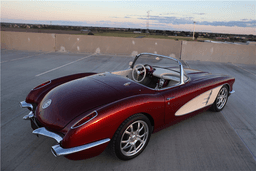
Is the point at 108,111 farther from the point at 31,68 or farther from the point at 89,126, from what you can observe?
the point at 31,68

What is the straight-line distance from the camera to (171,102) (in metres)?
3.14

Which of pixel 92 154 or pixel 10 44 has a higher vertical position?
pixel 10 44

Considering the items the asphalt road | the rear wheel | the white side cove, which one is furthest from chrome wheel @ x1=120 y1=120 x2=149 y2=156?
the rear wheel

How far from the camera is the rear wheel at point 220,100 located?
4270mm

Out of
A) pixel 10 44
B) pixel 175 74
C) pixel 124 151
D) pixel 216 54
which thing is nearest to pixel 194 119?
pixel 175 74

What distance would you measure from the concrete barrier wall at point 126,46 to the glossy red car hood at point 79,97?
9.83 metres

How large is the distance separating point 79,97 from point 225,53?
11.3 metres

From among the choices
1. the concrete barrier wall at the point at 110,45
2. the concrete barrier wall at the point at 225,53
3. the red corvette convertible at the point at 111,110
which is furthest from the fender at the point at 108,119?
the concrete barrier wall at the point at 110,45

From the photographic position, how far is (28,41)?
13438 mm

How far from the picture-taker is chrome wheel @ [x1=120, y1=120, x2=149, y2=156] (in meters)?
2.66

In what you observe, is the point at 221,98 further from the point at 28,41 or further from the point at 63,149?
the point at 28,41

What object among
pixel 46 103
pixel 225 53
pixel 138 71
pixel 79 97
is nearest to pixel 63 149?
pixel 79 97

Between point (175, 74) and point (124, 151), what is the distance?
193 cm

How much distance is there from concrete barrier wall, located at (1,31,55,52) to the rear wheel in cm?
1181
